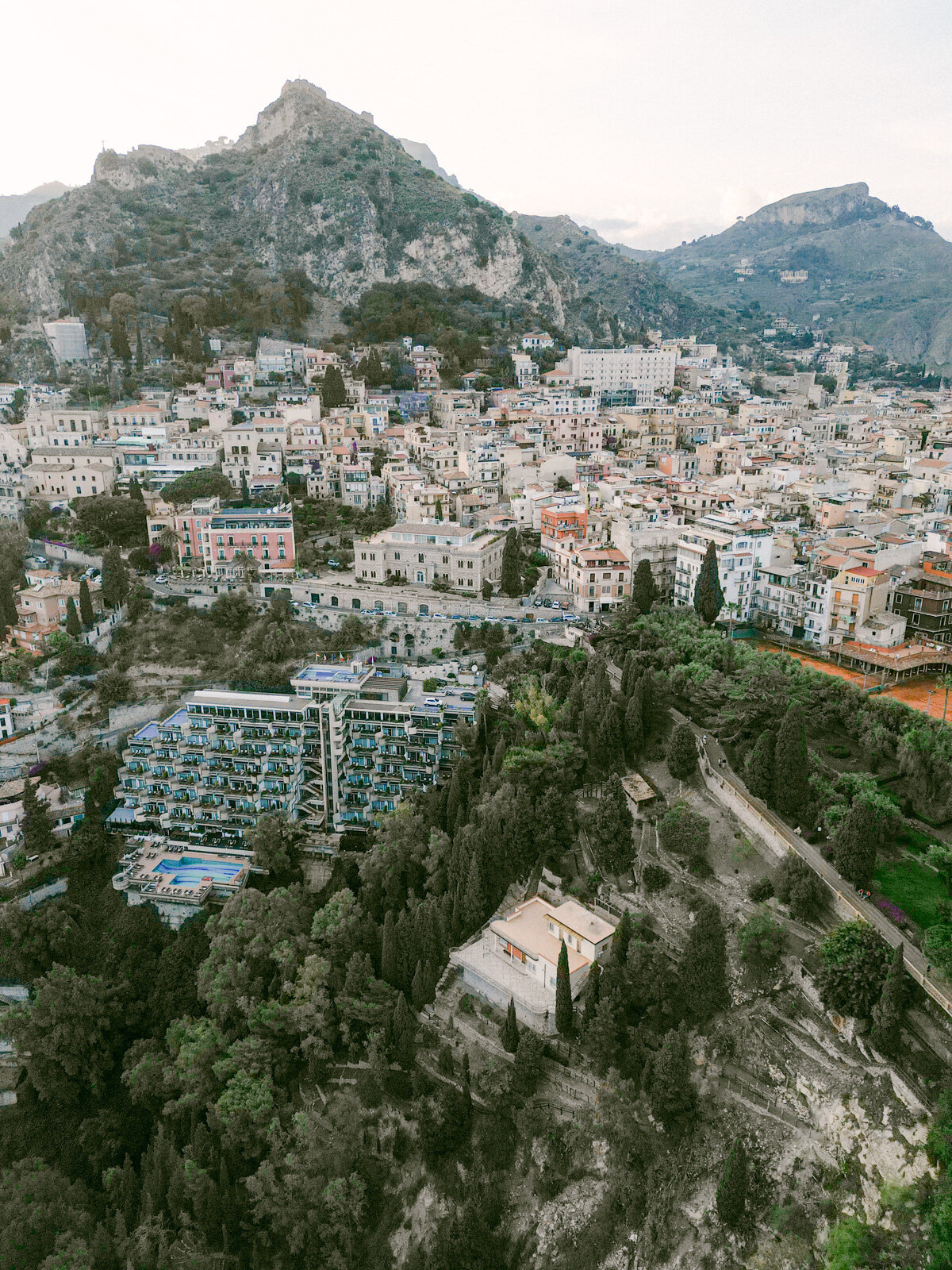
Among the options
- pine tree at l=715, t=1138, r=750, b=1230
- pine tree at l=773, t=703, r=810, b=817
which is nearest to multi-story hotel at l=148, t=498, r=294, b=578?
pine tree at l=773, t=703, r=810, b=817

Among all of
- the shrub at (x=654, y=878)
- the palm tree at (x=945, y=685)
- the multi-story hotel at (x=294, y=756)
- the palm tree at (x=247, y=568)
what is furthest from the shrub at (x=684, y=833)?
the palm tree at (x=247, y=568)

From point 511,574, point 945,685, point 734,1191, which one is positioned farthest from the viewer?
point 511,574

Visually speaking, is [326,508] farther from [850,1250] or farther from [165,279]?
[165,279]

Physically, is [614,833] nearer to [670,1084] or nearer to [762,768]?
[762,768]

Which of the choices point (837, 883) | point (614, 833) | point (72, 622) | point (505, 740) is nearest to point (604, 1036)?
point (614, 833)

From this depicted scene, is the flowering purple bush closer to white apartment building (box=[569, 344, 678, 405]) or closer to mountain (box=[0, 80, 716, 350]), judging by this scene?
white apartment building (box=[569, 344, 678, 405])

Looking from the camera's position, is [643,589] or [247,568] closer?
[643,589]

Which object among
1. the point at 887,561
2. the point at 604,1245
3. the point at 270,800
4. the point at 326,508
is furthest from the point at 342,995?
the point at 326,508
